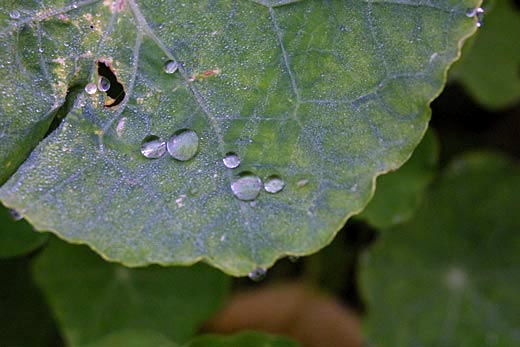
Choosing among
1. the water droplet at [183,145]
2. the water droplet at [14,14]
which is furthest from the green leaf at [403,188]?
the water droplet at [14,14]

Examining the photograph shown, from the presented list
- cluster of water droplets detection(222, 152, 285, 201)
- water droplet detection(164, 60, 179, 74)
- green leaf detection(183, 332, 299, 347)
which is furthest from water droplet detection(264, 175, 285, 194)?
green leaf detection(183, 332, 299, 347)

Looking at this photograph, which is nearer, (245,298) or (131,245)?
(131,245)

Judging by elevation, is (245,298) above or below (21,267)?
below

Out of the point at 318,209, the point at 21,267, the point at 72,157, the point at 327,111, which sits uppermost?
the point at 72,157

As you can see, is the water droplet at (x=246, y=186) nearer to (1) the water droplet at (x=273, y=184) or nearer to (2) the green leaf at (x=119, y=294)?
(1) the water droplet at (x=273, y=184)

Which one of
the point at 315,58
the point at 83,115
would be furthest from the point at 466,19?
the point at 83,115

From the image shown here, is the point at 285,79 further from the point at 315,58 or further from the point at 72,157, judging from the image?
the point at 72,157
